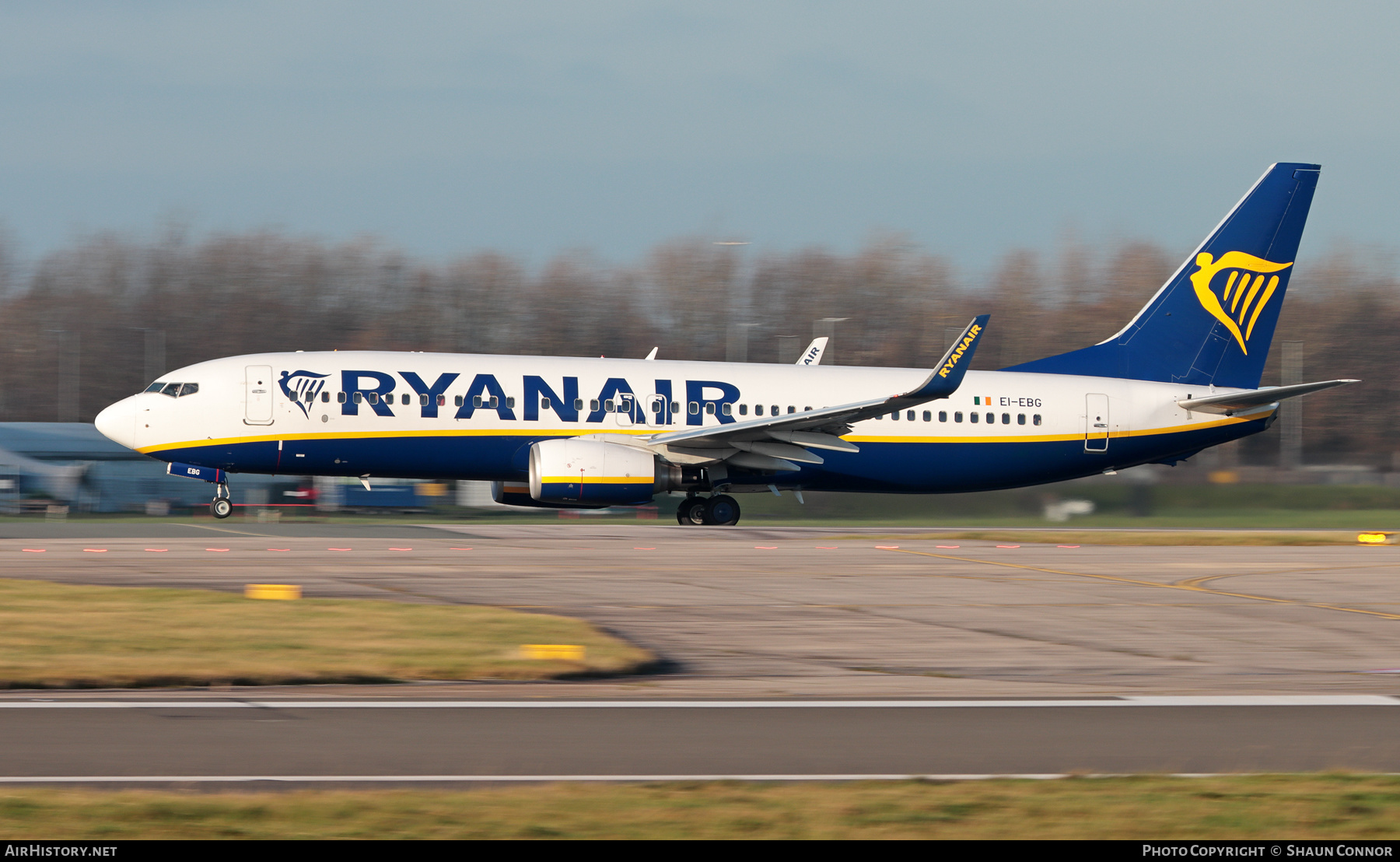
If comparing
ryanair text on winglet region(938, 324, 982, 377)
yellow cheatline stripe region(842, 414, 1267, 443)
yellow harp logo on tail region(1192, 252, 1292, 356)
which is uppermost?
yellow harp logo on tail region(1192, 252, 1292, 356)

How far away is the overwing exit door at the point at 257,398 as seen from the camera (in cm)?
2894

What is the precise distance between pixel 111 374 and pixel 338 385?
137ft

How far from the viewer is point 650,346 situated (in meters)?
71.1

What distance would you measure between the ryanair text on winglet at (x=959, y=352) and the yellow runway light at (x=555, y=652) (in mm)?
18008

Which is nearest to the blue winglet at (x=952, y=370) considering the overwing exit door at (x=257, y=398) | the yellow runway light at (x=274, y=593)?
the overwing exit door at (x=257, y=398)

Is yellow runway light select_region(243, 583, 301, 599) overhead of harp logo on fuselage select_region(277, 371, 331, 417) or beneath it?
beneath

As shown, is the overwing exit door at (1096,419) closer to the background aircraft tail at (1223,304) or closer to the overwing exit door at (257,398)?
the background aircraft tail at (1223,304)

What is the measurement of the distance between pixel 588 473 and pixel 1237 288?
55.8 feet

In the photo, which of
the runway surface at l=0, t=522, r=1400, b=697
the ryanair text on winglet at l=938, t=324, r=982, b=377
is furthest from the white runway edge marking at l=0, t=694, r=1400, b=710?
the ryanair text on winglet at l=938, t=324, r=982, b=377

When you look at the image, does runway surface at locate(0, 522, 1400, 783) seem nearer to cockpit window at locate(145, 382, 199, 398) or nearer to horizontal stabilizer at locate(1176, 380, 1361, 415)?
cockpit window at locate(145, 382, 199, 398)

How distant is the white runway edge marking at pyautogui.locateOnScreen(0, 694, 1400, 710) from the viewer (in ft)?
32.6

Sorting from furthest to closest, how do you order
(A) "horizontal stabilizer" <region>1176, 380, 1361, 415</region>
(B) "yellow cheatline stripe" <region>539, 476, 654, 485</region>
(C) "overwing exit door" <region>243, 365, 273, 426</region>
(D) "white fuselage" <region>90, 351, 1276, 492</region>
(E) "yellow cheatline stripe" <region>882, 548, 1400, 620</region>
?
(A) "horizontal stabilizer" <region>1176, 380, 1361, 415</region>, (D) "white fuselage" <region>90, 351, 1276, 492</region>, (C) "overwing exit door" <region>243, 365, 273, 426</region>, (B) "yellow cheatline stripe" <region>539, 476, 654, 485</region>, (E) "yellow cheatline stripe" <region>882, 548, 1400, 620</region>

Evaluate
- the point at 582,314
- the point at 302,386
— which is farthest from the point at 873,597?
the point at 582,314

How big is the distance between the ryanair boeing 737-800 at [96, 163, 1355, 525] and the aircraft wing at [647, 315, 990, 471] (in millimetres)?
46
